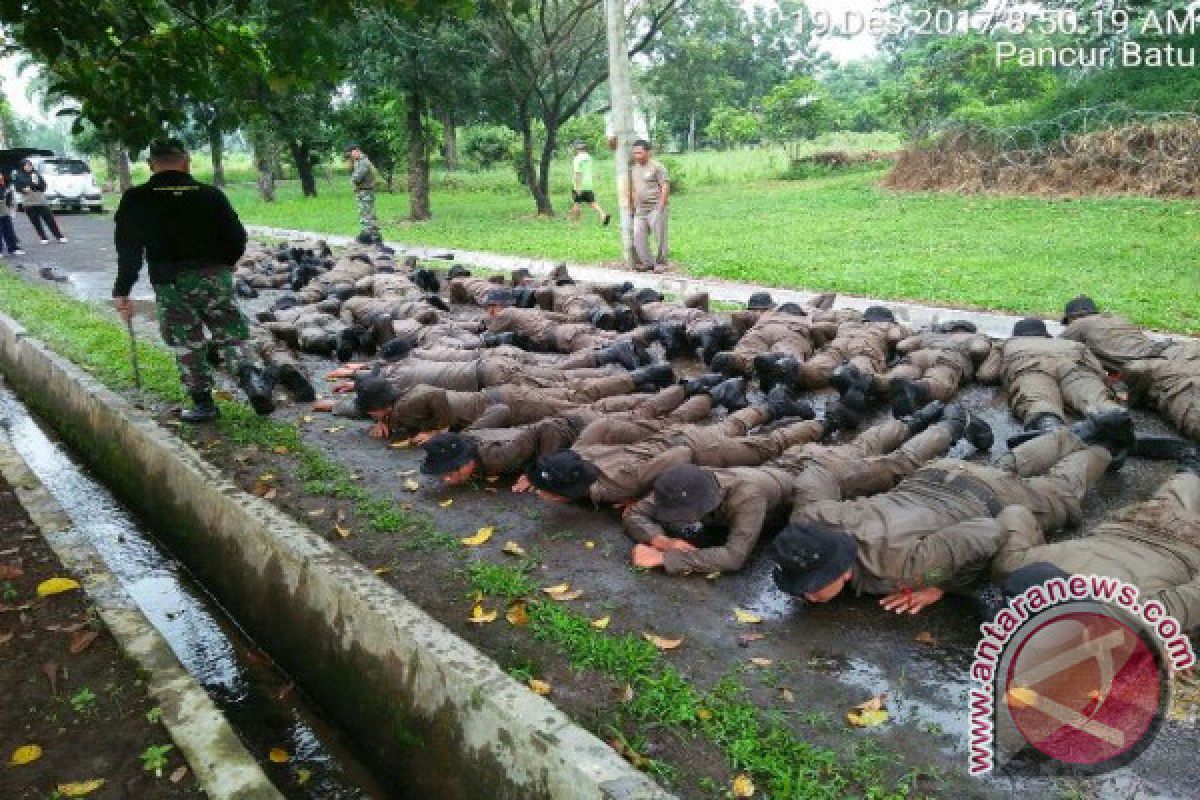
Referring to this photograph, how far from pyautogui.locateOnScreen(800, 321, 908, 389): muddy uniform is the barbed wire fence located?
1124 cm

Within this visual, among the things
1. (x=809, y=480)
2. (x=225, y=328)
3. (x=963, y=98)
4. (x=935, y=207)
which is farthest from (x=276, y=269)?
(x=963, y=98)

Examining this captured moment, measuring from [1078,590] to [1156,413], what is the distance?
3.18 metres

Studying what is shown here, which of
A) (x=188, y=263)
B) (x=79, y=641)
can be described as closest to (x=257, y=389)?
(x=188, y=263)

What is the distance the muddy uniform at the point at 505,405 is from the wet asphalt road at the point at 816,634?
2.14 ft

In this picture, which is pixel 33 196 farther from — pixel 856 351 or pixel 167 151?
pixel 856 351

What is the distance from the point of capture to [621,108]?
11.3m

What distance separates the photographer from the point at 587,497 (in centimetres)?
455

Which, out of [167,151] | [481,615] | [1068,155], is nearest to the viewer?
[481,615]

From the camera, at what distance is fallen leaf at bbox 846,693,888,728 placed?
2.80m

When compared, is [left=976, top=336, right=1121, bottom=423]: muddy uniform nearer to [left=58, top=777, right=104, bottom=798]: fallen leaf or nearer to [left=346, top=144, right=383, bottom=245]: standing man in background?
[left=58, top=777, right=104, bottom=798]: fallen leaf

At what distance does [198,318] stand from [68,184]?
26.7m

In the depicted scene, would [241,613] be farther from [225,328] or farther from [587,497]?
[225,328]

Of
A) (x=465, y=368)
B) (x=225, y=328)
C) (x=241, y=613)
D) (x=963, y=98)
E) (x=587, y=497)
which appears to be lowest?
(x=241, y=613)

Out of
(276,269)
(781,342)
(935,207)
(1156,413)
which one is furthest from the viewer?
(935,207)
